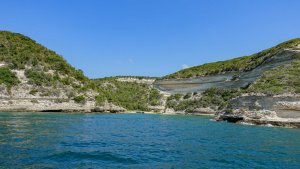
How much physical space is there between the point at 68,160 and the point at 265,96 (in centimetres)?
3391

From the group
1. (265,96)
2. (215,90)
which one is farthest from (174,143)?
(215,90)

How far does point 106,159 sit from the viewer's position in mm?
15305

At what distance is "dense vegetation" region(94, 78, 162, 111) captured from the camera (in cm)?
9394

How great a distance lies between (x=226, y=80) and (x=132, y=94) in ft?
118

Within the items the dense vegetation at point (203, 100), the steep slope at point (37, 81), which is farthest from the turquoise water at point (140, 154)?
the dense vegetation at point (203, 100)

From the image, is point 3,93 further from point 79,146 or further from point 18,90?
point 79,146

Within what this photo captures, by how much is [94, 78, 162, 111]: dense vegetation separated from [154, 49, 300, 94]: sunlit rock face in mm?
5232

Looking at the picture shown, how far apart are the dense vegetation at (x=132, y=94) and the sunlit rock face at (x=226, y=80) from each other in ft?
17.2

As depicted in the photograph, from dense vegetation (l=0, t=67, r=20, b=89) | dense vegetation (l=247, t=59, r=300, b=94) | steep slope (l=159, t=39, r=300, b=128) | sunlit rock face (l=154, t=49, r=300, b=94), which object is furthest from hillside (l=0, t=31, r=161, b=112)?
dense vegetation (l=247, t=59, r=300, b=94)

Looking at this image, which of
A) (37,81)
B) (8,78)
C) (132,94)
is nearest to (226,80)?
(132,94)

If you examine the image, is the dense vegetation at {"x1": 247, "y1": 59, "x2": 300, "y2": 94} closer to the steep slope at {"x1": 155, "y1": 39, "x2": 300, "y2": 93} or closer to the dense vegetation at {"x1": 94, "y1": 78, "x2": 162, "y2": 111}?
the steep slope at {"x1": 155, "y1": 39, "x2": 300, "y2": 93}

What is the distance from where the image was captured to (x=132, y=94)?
111m

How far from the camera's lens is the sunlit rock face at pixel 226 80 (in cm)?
6499

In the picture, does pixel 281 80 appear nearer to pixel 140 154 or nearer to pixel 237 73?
pixel 237 73
